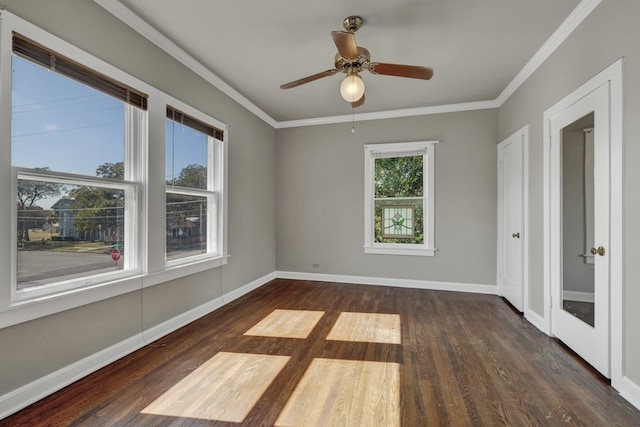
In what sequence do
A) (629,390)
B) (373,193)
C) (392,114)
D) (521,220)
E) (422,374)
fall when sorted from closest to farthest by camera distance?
(629,390), (422,374), (521,220), (392,114), (373,193)

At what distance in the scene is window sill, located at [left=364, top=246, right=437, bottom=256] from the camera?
4701 millimetres

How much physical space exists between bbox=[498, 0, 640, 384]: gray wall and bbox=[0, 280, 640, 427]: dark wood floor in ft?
A: 1.48

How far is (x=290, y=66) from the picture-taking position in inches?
132

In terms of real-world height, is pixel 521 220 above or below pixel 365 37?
below

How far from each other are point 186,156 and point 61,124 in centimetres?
124

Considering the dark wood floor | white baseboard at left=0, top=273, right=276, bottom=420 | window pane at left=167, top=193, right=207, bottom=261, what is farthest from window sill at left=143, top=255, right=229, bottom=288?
the dark wood floor

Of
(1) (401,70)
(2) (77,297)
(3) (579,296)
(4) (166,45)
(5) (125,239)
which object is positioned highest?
(4) (166,45)

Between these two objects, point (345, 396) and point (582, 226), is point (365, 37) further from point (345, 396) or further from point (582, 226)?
point (345, 396)

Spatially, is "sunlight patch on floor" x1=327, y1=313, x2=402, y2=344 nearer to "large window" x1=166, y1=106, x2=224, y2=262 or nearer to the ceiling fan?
"large window" x1=166, y1=106, x2=224, y2=262

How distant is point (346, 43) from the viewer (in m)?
2.17

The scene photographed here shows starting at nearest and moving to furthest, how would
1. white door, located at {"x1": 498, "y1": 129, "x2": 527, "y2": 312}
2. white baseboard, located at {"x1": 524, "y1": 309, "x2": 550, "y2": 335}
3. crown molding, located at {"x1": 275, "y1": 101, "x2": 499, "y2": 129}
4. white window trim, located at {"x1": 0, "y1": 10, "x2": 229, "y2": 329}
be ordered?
white window trim, located at {"x1": 0, "y1": 10, "x2": 229, "y2": 329}
white baseboard, located at {"x1": 524, "y1": 309, "x2": 550, "y2": 335}
white door, located at {"x1": 498, "y1": 129, "x2": 527, "y2": 312}
crown molding, located at {"x1": 275, "y1": 101, "x2": 499, "y2": 129}

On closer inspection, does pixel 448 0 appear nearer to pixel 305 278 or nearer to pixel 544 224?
pixel 544 224

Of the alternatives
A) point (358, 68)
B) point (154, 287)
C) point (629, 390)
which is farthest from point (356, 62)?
point (629, 390)

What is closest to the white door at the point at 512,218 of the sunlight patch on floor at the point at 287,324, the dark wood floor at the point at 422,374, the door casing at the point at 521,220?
the door casing at the point at 521,220
